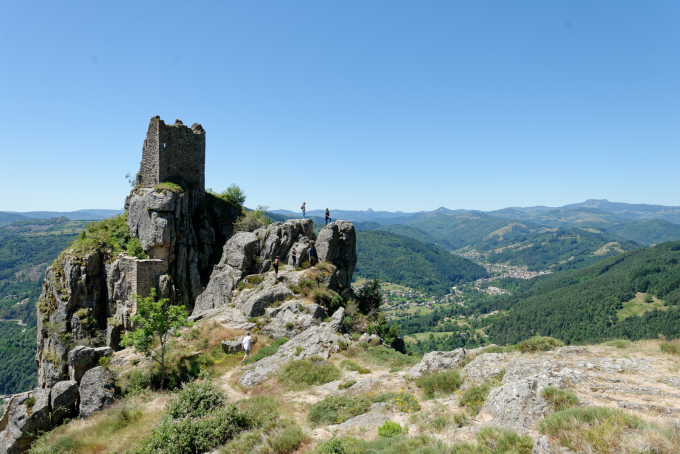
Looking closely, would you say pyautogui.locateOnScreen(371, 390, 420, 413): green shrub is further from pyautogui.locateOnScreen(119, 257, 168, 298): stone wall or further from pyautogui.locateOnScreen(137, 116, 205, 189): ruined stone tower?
pyautogui.locateOnScreen(137, 116, 205, 189): ruined stone tower

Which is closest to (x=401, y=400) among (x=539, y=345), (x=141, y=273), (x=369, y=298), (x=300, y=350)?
(x=539, y=345)

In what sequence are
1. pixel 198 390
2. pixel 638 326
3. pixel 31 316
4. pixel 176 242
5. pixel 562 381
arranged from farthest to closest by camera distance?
pixel 31 316, pixel 638 326, pixel 176 242, pixel 198 390, pixel 562 381

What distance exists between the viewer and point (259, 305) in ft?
77.2

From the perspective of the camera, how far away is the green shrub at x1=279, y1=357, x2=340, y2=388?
14.9m

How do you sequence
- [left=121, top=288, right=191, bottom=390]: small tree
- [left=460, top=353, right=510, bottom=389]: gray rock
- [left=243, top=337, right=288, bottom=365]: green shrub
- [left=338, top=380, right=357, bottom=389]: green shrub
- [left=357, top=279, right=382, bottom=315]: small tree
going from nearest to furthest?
[left=460, top=353, right=510, bottom=389]: gray rock
[left=338, top=380, right=357, bottom=389]: green shrub
[left=121, top=288, right=191, bottom=390]: small tree
[left=243, top=337, right=288, bottom=365]: green shrub
[left=357, top=279, right=382, bottom=315]: small tree

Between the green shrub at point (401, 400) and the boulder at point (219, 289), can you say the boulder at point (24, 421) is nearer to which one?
the boulder at point (219, 289)

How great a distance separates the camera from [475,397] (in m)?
10.3

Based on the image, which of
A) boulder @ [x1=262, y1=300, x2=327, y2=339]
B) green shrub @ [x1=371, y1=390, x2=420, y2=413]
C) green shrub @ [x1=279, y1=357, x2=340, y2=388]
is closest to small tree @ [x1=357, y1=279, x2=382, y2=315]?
boulder @ [x1=262, y1=300, x2=327, y2=339]

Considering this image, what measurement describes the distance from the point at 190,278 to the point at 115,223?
31.7 feet

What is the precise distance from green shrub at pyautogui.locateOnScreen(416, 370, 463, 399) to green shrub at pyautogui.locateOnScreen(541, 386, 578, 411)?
372cm

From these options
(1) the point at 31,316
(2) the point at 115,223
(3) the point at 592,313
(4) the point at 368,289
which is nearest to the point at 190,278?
(2) the point at 115,223

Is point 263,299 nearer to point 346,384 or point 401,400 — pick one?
point 346,384

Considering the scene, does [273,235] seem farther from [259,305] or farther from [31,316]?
[31,316]

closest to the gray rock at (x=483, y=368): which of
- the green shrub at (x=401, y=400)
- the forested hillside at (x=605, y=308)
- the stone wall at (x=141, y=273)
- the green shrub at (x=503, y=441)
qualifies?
the green shrub at (x=401, y=400)
